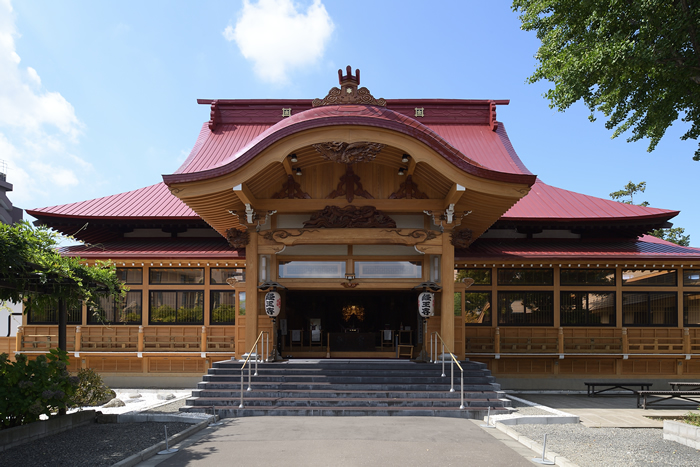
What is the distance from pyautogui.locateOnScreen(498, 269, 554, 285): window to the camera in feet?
58.8

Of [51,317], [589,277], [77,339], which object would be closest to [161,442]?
[77,339]

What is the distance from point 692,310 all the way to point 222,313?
1585cm

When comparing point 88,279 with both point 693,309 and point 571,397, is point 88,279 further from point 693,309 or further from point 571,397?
point 693,309

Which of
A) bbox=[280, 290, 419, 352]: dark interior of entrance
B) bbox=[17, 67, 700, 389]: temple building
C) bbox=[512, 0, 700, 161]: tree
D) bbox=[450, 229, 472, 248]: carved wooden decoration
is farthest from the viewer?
bbox=[280, 290, 419, 352]: dark interior of entrance

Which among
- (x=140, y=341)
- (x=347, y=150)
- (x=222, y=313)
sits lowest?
(x=140, y=341)

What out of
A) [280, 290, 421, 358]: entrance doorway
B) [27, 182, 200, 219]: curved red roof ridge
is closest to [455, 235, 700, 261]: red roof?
[280, 290, 421, 358]: entrance doorway

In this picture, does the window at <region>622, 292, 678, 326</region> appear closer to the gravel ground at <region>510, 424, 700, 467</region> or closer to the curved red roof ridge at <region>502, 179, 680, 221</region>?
the curved red roof ridge at <region>502, 179, 680, 221</region>

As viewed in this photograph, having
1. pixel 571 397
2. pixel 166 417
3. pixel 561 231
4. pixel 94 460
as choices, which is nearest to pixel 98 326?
pixel 166 417

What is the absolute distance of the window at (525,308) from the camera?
17844 millimetres

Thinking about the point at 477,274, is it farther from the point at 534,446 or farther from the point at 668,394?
the point at 534,446

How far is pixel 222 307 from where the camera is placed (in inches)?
704

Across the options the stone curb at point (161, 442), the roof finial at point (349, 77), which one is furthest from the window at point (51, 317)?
the roof finial at point (349, 77)

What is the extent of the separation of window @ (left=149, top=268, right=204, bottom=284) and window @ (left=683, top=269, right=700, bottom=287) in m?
16.4

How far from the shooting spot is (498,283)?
707 inches
